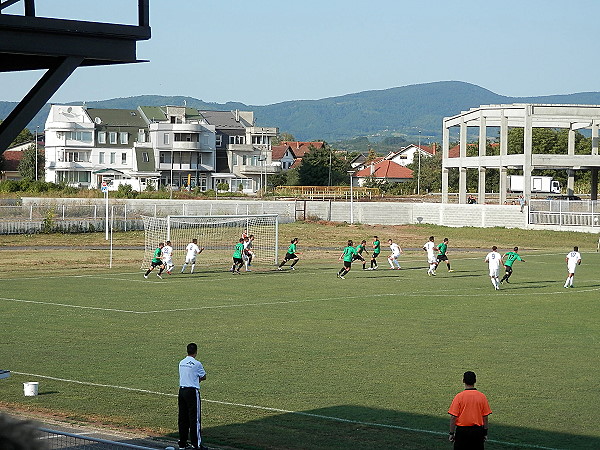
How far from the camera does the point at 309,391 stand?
17.1 meters

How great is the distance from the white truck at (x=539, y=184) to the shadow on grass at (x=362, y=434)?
96.4m

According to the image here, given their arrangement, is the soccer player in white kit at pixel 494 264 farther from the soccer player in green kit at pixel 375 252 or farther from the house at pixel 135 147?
the house at pixel 135 147

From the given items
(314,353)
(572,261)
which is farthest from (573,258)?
(314,353)

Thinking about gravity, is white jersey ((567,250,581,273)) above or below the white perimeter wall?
below

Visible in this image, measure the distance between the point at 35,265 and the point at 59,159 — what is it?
230 feet

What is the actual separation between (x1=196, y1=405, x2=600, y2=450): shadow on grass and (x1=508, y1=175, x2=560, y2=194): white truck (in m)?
96.4

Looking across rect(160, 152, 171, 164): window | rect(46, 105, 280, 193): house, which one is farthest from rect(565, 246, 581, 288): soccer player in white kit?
rect(160, 152, 171, 164): window

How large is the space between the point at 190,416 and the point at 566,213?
58779 millimetres

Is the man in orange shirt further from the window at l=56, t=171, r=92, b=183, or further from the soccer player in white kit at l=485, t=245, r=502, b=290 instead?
the window at l=56, t=171, r=92, b=183

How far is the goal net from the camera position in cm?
4934

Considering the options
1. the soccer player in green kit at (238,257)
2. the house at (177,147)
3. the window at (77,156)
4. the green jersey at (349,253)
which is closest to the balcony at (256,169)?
the house at (177,147)

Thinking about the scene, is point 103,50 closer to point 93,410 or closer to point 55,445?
point 55,445

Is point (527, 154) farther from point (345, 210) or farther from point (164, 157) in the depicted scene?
point (164, 157)

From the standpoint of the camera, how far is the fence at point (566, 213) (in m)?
66.8
